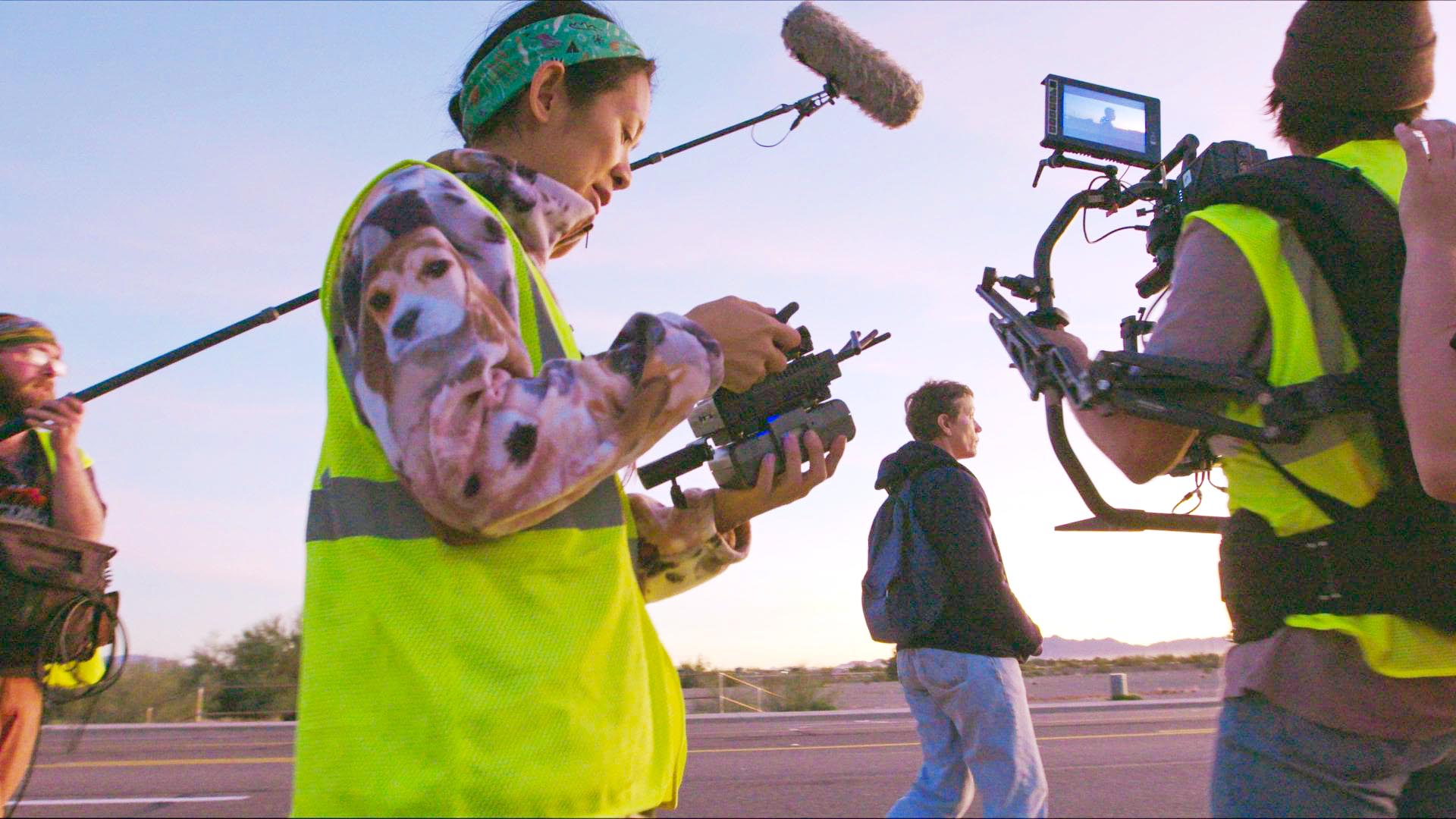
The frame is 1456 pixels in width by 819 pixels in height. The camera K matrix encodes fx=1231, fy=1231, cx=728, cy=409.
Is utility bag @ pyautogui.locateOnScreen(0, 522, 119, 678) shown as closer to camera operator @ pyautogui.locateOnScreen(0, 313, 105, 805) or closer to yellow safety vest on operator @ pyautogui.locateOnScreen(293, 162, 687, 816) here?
camera operator @ pyautogui.locateOnScreen(0, 313, 105, 805)

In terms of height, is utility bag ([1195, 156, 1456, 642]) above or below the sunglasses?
below

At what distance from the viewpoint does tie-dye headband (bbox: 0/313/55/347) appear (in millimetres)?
3785

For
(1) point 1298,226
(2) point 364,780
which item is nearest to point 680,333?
(2) point 364,780

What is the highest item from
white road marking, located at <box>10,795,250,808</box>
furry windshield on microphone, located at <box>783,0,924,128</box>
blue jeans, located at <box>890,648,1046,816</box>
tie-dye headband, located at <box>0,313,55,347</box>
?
furry windshield on microphone, located at <box>783,0,924,128</box>

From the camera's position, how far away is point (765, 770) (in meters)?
9.95

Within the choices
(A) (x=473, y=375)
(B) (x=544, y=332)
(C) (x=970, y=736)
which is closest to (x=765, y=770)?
(C) (x=970, y=736)

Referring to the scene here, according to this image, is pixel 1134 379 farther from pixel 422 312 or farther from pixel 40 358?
pixel 40 358

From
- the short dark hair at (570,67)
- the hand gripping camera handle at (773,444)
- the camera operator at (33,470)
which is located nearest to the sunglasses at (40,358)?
the camera operator at (33,470)

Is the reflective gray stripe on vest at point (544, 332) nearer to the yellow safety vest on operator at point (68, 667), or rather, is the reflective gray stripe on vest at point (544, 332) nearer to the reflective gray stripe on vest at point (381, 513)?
the reflective gray stripe on vest at point (381, 513)

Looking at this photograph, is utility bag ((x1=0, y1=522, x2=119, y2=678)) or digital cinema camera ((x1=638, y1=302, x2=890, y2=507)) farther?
utility bag ((x1=0, y1=522, x2=119, y2=678))

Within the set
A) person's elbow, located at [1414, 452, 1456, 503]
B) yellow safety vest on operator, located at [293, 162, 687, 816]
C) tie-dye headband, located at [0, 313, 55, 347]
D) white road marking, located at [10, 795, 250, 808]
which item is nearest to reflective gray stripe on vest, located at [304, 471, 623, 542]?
yellow safety vest on operator, located at [293, 162, 687, 816]

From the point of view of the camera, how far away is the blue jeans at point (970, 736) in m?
4.52

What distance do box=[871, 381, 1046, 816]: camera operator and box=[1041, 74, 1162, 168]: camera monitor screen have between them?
248 cm

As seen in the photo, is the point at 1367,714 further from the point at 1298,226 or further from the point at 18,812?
the point at 18,812
